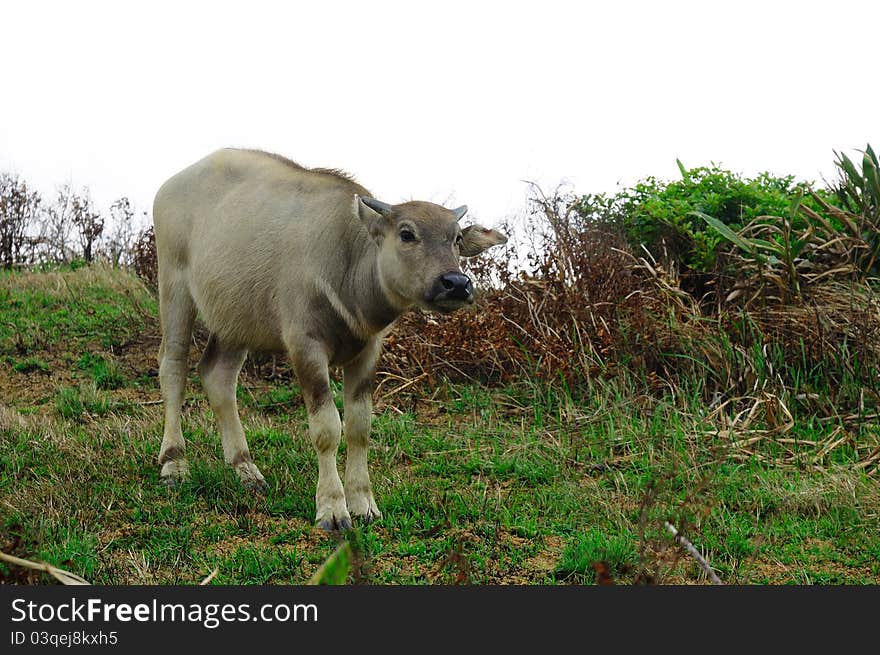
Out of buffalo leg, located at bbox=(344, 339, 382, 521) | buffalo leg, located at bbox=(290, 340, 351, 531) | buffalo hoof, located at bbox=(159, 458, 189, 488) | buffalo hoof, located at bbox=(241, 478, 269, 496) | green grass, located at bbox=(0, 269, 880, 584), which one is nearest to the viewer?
green grass, located at bbox=(0, 269, 880, 584)

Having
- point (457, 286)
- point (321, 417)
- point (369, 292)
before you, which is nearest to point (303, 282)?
point (369, 292)

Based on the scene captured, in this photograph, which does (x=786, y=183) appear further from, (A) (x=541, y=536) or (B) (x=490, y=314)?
(A) (x=541, y=536)

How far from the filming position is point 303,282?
518 centimetres

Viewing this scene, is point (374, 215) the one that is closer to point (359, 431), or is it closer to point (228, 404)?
point (359, 431)

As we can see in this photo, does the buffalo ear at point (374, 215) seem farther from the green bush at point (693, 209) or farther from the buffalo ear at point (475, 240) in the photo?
the green bush at point (693, 209)

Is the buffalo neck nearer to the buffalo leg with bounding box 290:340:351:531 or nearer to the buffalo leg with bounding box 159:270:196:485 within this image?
the buffalo leg with bounding box 290:340:351:531

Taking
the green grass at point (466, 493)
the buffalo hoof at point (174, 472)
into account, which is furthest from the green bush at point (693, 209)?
the buffalo hoof at point (174, 472)

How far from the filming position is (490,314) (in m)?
8.00

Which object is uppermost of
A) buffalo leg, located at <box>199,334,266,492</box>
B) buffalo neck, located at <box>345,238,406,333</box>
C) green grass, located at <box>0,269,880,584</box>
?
buffalo neck, located at <box>345,238,406,333</box>

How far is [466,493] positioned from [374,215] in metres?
1.82

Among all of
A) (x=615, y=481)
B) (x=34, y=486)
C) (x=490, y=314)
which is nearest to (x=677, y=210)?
(x=490, y=314)

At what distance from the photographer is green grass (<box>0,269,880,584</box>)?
4402 mm

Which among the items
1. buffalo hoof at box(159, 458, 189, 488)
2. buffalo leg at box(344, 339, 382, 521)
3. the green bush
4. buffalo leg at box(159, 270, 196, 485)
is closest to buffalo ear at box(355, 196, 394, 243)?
buffalo leg at box(344, 339, 382, 521)

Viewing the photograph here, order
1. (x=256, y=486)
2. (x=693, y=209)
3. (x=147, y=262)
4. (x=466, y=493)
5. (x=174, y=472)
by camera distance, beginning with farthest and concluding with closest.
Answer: (x=147, y=262) < (x=693, y=209) < (x=174, y=472) < (x=256, y=486) < (x=466, y=493)
